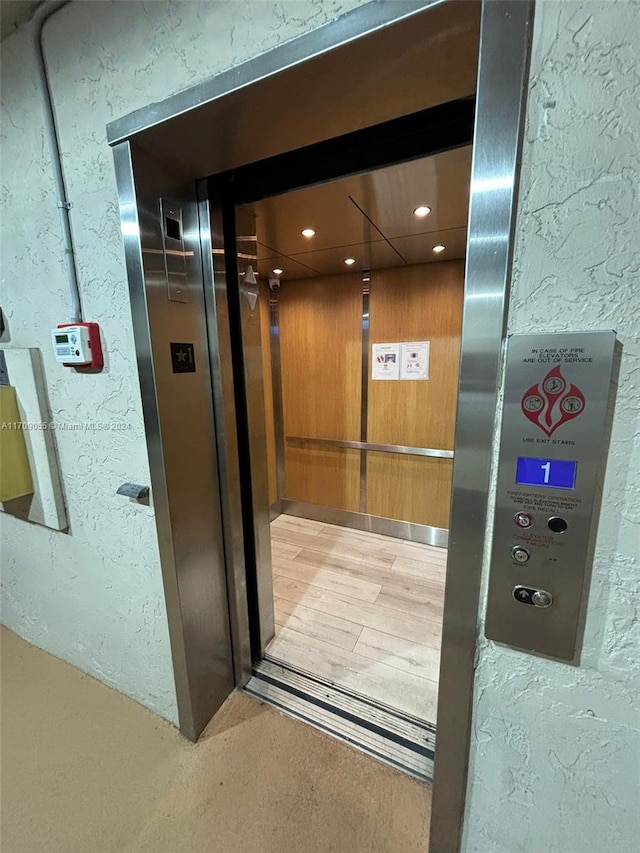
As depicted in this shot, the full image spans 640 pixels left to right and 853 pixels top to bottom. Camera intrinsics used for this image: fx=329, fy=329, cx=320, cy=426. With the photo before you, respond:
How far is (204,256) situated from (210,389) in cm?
48

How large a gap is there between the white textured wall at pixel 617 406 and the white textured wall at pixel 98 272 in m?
0.46

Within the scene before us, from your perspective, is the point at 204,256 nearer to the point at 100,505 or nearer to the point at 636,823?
the point at 100,505

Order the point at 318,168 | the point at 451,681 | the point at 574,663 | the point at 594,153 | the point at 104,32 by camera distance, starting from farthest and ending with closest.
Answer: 1. the point at 318,168
2. the point at 104,32
3. the point at 451,681
4. the point at 574,663
5. the point at 594,153

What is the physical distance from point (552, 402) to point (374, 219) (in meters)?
1.35

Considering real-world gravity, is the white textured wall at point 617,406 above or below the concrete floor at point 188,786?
above

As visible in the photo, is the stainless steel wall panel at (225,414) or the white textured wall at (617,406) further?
the stainless steel wall panel at (225,414)

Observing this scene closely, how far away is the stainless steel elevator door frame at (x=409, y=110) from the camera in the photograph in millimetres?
597

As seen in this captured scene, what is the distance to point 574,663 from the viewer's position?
2.28 feet

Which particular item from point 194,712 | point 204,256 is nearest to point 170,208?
point 204,256

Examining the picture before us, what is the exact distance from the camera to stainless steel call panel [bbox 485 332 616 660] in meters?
0.61

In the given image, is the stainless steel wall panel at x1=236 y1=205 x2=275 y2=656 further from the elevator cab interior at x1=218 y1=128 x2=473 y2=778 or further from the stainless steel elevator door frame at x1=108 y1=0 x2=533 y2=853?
the stainless steel elevator door frame at x1=108 y1=0 x2=533 y2=853

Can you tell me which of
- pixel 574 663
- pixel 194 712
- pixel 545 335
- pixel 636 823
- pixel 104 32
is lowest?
pixel 194 712

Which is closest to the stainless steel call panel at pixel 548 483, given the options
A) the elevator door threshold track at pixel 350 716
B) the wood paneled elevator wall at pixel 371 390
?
the elevator door threshold track at pixel 350 716

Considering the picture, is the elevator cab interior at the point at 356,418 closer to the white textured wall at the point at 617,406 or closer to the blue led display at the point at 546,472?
the white textured wall at the point at 617,406
